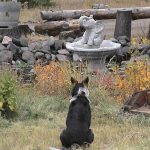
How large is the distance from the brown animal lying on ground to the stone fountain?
300 cm

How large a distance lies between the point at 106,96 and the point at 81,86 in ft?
9.67

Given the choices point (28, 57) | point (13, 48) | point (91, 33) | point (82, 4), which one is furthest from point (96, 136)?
point (82, 4)

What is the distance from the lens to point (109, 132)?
891 centimetres

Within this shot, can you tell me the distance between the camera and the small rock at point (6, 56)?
49.9ft

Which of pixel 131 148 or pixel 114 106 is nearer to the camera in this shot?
pixel 131 148

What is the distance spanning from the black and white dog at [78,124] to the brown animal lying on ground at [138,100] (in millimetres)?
2149

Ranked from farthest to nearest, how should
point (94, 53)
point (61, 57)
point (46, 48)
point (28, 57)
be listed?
point (46, 48)
point (61, 57)
point (28, 57)
point (94, 53)

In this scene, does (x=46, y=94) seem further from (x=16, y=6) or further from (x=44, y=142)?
(x=16, y=6)

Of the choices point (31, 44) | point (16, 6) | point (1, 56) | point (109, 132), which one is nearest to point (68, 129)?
point (109, 132)

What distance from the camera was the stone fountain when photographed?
13.1 meters

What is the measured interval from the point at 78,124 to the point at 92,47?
5669 mm

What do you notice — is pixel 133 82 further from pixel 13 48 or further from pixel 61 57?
pixel 13 48

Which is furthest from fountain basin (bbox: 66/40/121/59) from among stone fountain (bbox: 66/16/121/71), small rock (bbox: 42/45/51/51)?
small rock (bbox: 42/45/51/51)

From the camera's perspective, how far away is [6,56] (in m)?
Answer: 15.4
